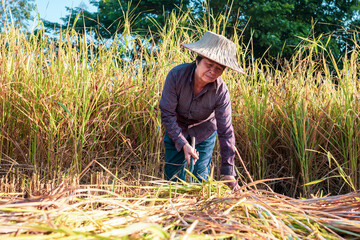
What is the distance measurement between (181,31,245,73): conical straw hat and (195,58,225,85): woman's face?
0.19 feet

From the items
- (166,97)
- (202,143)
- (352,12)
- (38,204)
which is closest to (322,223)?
(38,204)

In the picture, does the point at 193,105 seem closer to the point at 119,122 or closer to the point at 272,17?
the point at 119,122

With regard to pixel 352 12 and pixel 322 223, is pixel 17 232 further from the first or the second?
pixel 352 12

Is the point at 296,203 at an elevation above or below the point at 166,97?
below

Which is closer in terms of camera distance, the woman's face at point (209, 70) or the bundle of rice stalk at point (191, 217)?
the bundle of rice stalk at point (191, 217)

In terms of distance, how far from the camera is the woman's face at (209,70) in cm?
194

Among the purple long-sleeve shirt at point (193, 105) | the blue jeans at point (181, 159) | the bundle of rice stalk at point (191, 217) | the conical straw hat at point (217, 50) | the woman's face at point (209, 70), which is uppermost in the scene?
the conical straw hat at point (217, 50)

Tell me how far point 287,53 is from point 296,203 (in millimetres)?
9861

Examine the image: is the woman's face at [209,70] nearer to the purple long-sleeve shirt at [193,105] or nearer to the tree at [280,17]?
the purple long-sleeve shirt at [193,105]

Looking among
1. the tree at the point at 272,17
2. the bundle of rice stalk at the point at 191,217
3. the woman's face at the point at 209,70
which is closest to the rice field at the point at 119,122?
the woman's face at the point at 209,70

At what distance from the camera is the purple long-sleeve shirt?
6.81 feet

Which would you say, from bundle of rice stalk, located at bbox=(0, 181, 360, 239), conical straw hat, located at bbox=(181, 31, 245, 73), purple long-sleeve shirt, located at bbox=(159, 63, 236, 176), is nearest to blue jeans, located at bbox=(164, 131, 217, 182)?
purple long-sleeve shirt, located at bbox=(159, 63, 236, 176)

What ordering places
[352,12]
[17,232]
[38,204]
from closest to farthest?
[17,232]
[38,204]
[352,12]

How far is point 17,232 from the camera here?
0.60m
